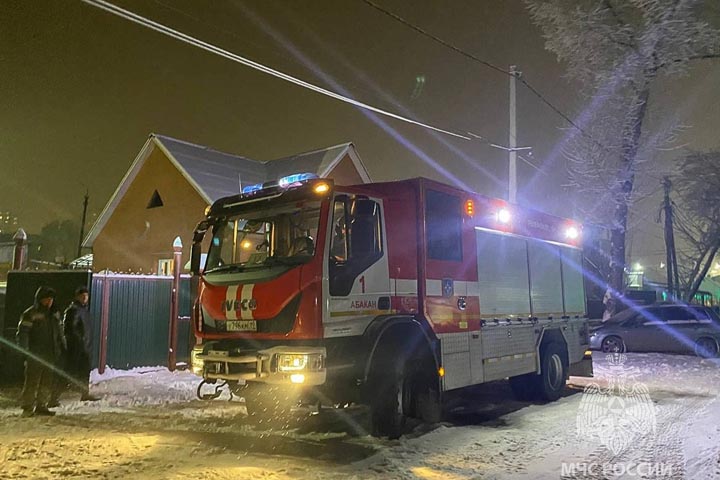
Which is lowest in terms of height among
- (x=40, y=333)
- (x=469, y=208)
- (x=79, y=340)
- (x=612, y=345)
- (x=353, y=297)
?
(x=612, y=345)

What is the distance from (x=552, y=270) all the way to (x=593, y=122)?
1056 cm

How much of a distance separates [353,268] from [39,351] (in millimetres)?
5135

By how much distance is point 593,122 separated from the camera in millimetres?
20250

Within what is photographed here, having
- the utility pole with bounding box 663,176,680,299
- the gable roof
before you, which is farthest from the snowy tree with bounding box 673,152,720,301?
the gable roof

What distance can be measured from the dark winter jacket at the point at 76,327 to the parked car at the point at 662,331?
1474 cm

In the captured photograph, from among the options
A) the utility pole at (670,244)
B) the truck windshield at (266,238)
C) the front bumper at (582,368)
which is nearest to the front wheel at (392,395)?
the truck windshield at (266,238)

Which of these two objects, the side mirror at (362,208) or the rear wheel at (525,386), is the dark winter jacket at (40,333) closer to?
the side mirror at (362,208)

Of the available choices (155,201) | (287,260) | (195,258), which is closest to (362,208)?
(287,260)

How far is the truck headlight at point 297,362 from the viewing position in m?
6.52

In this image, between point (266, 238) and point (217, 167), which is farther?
point (217, 167)

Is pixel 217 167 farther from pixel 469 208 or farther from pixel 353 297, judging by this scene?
pixel 353 297

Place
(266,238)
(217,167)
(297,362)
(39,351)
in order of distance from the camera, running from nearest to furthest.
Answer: (297,362)
(266,238)
(39,351)
(217,167)

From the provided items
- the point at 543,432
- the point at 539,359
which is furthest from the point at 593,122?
the point at 543,432

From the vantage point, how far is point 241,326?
7.15 m
